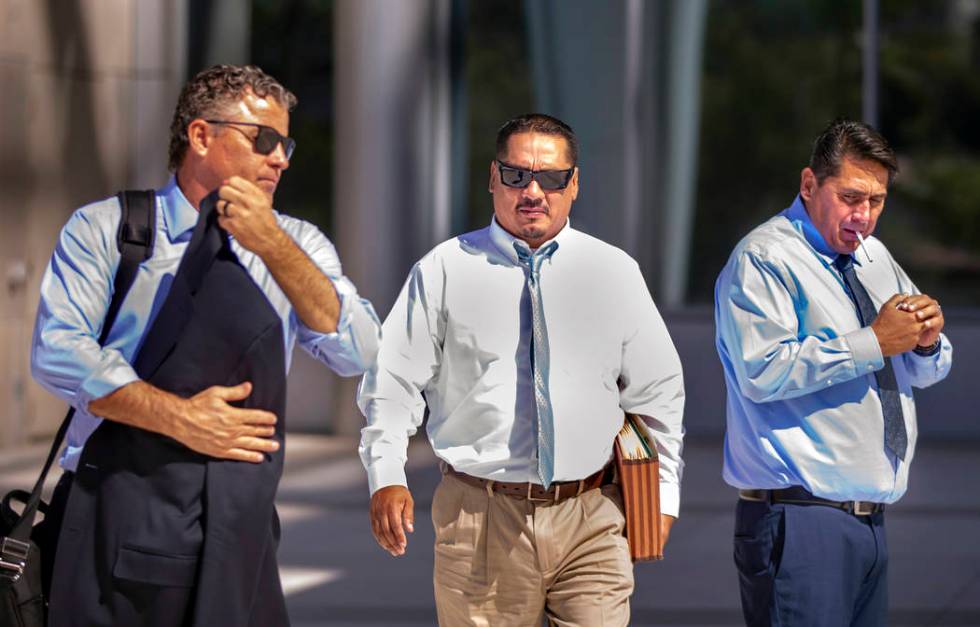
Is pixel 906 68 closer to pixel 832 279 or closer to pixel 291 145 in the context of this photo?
pixel 832 279

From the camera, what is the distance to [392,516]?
3.84 meters

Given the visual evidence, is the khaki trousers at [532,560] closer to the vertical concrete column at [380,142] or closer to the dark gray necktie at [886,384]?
the dark gray necktie at [886,384]

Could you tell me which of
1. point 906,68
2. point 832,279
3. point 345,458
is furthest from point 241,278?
point 906,68

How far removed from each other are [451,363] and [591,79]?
1103 cm

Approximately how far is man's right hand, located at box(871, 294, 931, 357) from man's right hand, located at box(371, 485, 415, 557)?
1.34 metres

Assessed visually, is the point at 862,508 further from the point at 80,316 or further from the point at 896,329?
the point at 80,316

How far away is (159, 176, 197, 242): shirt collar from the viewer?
3.35 meters

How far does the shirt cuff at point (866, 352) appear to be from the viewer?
4098mm


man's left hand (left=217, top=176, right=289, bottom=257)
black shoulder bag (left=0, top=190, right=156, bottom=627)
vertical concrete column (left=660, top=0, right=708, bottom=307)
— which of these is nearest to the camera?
man's left hand (left=217, top=176, right=289, bottom=257)

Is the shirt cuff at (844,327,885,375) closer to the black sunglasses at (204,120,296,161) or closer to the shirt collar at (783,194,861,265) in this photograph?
the shirt collar at (783,194,861,265)

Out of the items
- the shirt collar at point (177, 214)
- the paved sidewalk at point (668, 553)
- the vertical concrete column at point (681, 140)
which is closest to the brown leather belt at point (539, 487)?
the shirt collar at point (177, 214)

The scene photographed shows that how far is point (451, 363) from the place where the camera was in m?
3.99

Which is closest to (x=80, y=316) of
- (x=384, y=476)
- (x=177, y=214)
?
(x=177, y=214)

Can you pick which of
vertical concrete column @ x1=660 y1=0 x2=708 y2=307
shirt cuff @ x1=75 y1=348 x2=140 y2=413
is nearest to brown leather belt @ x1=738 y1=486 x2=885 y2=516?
shirt cuff @ x1=75 y1=348 x2=140 y2=413
